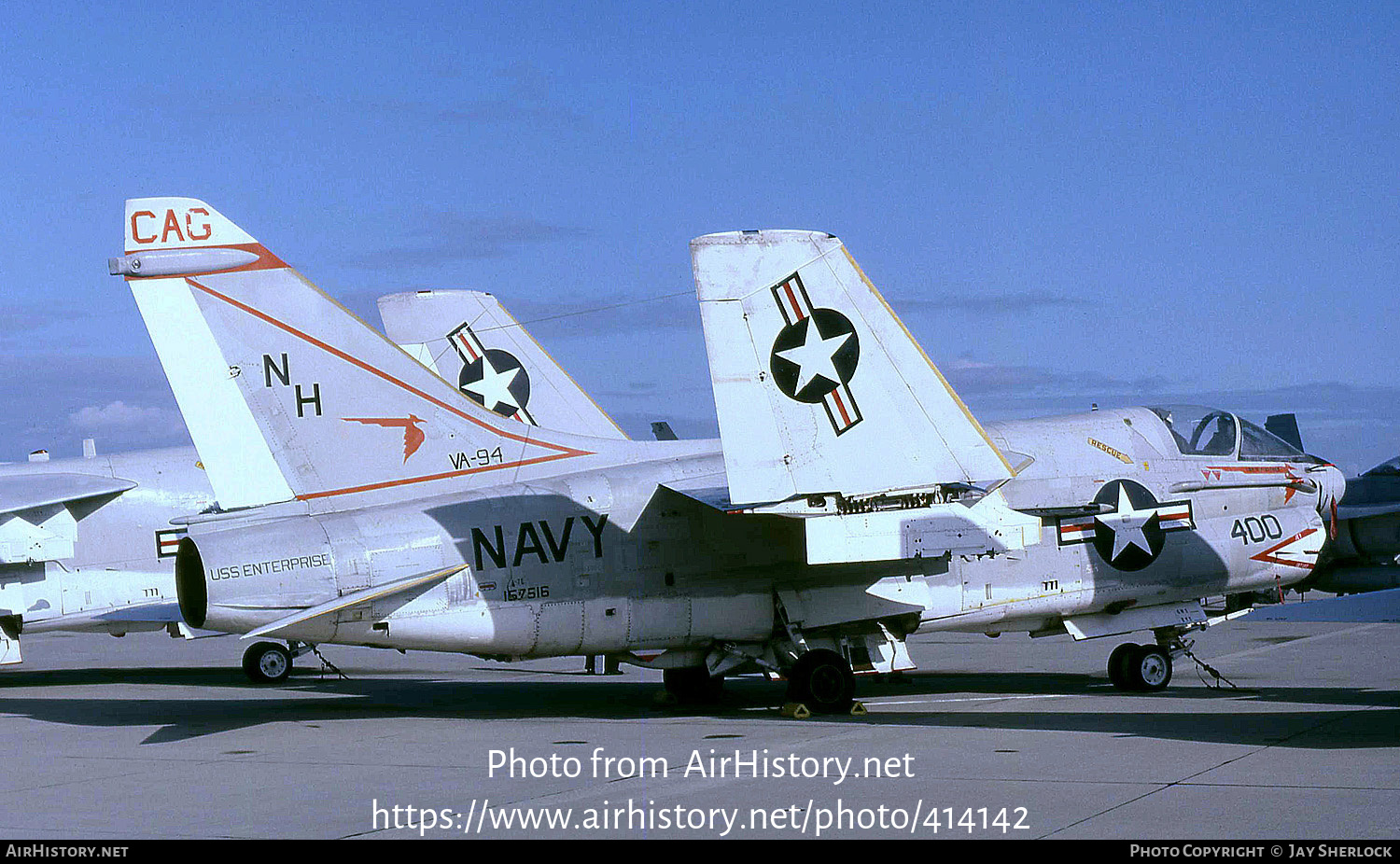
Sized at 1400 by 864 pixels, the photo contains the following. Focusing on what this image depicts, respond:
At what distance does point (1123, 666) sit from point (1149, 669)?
0.30 meters

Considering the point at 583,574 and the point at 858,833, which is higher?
the point at 583,574

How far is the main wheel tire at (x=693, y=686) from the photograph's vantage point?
16078mm

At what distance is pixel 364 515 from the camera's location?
13414mm

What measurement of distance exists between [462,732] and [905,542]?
4590 mm

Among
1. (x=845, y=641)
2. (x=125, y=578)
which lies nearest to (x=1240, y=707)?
(x=845, y=641)

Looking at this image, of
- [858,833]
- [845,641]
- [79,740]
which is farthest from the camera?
[845,641]

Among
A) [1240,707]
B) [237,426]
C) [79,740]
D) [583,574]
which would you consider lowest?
[1240,707]

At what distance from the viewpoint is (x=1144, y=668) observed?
16.7m

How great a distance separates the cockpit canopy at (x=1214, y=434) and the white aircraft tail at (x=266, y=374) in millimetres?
8289

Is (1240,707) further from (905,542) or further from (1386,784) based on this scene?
(1386,784)

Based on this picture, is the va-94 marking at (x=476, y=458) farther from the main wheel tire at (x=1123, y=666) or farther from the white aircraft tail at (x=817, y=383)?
the main wheel tire at (x=1123, y=666)

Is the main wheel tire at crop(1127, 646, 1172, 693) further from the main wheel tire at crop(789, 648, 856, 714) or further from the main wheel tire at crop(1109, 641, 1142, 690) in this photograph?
the main wheel tire at crop(789, 648, 856, 714)

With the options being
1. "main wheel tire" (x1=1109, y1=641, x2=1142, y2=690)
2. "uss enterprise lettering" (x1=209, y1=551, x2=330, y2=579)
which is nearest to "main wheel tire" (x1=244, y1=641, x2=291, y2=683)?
"uss enterprise lettering" (x1=209, y1=551, x2=330, y2=579)

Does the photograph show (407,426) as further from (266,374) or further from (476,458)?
(266,374)
